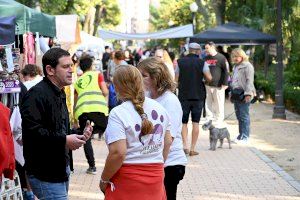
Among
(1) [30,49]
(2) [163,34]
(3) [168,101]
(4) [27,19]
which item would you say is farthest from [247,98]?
(2) [163,34]

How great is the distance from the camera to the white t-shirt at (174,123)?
522cm

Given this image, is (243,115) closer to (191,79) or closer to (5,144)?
(191,79)

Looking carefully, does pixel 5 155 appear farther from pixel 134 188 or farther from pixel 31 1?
pixel 31 1

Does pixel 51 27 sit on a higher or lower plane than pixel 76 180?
higher

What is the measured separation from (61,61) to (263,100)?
746 inches

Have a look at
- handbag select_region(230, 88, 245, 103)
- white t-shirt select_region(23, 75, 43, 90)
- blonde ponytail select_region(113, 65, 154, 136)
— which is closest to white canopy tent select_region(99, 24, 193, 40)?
handbag select_region(230, 88, 245, 103)

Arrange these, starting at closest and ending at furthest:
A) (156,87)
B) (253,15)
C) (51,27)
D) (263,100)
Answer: (156,87)
(51,27)
(263,100)
(253,15)

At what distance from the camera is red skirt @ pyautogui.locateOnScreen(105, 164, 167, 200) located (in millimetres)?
4148

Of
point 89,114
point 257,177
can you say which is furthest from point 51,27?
point 257,177

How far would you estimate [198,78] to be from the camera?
1098cm

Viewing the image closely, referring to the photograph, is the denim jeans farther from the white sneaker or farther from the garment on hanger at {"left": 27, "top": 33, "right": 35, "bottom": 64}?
the white sneaker

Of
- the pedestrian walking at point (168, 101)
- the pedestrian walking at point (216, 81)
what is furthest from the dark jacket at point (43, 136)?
the pedestrian walking at point (216, 81)

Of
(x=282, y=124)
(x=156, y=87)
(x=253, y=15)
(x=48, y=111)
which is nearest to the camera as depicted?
(x=48, y=111)

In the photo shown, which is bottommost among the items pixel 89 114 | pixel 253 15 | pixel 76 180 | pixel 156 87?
pixel 76 180
